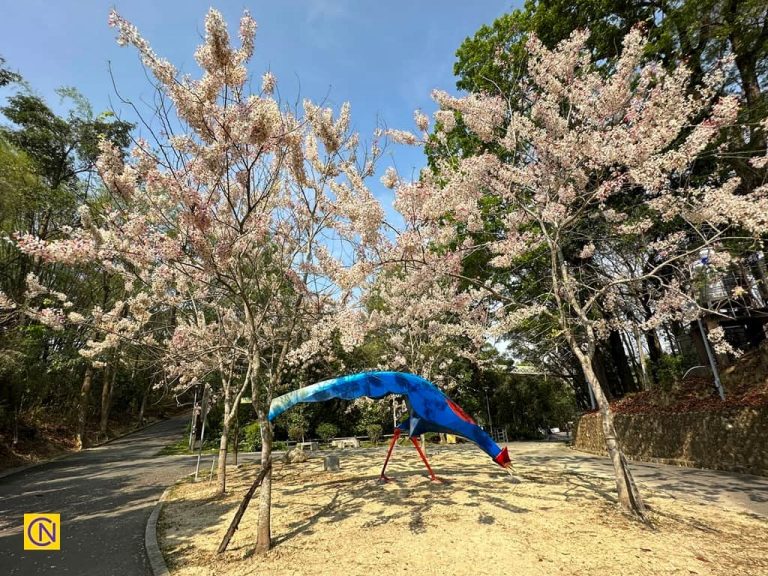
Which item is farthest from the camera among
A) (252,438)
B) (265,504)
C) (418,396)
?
(252,438)

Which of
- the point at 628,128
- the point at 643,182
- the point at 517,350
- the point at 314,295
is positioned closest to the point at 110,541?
the point at 314,295

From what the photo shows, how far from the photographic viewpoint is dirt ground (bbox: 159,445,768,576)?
15.6ft

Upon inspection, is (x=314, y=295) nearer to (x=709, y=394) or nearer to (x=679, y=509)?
(x=679, y=509)

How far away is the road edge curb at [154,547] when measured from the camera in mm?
5037

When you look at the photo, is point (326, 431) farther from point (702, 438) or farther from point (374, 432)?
point (702, 438)

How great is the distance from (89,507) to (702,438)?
15943 millimetres

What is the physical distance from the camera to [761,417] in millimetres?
9531

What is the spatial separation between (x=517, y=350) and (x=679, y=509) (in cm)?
1737

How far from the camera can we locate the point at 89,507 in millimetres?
8609

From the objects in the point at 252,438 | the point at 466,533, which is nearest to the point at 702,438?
the point at 466,533

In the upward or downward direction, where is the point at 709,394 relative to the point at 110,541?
upward

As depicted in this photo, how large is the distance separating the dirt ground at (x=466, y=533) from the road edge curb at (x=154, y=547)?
0.41 ft

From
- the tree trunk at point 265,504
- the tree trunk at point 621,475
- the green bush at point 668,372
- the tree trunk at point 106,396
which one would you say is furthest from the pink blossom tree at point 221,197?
the tree trunk at point 106,396

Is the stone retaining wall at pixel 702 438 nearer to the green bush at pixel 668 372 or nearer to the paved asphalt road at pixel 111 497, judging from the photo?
the paved asphalt road at pixel 111 497
